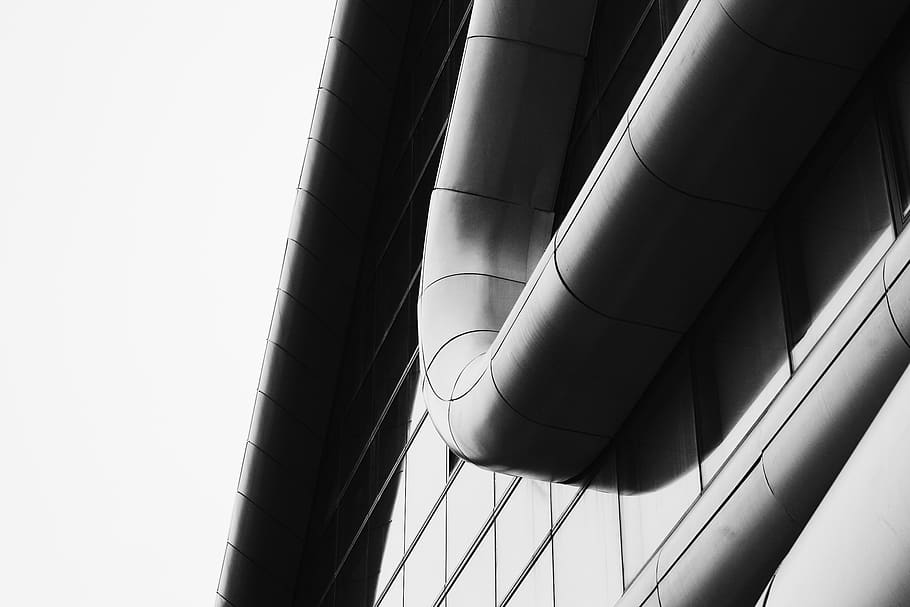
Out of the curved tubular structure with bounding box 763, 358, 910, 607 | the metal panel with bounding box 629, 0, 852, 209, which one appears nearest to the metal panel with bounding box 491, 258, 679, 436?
the metal panel with bounding box 629, 0, 852, 209

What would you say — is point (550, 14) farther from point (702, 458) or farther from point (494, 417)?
point (702, 458)

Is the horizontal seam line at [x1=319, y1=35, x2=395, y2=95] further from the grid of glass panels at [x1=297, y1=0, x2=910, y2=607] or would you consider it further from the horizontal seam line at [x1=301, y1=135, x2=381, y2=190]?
the horizontal seam line at [x1=301, y1=135, x2=381, y2=190]

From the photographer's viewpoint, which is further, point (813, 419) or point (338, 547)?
point (338, 547)

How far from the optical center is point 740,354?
837cm

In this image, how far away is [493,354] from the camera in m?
10.6

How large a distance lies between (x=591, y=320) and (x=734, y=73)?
247 cm

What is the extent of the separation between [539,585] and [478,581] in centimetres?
220

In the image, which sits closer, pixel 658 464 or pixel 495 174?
pixel 658 464

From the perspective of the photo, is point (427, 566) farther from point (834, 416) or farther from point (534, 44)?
point (834, 416)

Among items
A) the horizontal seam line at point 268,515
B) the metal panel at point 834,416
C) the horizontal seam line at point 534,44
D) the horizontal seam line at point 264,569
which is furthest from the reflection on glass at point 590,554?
the horizontal seam line at point 264,569

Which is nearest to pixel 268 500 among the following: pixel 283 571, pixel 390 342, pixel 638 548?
pixel 283 571

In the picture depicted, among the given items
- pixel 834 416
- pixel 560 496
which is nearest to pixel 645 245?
pixel 834 416

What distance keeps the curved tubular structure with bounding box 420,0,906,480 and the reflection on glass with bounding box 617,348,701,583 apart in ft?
0.56

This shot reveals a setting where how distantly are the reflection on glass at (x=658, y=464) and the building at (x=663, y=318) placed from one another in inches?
1.2
